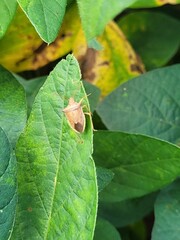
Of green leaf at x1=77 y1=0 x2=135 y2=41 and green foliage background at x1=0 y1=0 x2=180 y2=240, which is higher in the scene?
green leaf at x1=77 y1=0 x2=135 y2=41

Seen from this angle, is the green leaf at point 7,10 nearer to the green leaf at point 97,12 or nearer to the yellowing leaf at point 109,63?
the green leaf at point 97,12

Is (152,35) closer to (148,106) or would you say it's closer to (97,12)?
(148,106)

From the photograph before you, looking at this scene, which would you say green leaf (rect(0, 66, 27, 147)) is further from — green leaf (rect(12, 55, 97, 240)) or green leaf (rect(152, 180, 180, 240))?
green leaf (rect(152, 180, 180, 240))

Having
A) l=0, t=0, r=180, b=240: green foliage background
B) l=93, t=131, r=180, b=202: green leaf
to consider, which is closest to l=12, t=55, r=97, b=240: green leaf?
l=0, t=0, r=180, b=240: green foliage background

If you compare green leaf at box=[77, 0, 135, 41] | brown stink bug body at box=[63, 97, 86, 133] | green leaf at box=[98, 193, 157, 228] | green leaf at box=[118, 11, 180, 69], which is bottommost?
green leaf at box=[98, 193, 157, 228]

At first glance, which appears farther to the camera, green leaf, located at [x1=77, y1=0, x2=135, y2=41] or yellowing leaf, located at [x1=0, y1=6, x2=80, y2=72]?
yellowing leaf, located at [x1=0, y1=6, x2=80, y2=72]

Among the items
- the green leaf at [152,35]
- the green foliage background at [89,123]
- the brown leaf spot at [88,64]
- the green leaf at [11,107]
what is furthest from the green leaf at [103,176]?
the green leaf at [152,35]

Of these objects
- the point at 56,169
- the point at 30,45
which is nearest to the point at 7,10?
the point at 56,169
